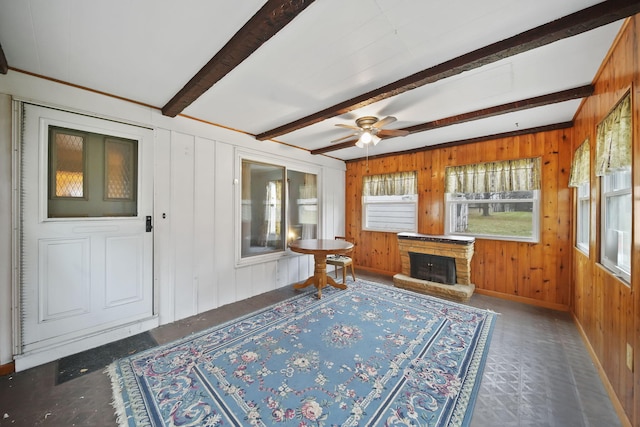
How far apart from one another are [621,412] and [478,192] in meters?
2.87

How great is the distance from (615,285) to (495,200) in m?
2.30

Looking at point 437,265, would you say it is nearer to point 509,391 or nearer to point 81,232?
point 509,391

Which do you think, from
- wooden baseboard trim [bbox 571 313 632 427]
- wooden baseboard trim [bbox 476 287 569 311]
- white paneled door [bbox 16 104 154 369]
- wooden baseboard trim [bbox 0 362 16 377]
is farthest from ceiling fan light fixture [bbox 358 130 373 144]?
wooden baseboard trim [bbox 0 362 16 377]

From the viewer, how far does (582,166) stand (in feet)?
8.13

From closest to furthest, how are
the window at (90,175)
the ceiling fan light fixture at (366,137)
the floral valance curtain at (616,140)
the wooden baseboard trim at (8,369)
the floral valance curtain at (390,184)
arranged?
the floral valance curtain at (616,140) → the wooden baseboard trim at (8,369) → the window at (90,175) → the ceiling fan light fixture at (366,137) → the floral valance curtain at (390,184)

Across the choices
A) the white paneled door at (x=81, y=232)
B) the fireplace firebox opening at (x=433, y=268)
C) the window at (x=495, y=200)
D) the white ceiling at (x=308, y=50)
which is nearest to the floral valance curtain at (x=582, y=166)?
the white ceiling at (x=308, y=50)

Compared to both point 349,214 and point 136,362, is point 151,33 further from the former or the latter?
point 349,214

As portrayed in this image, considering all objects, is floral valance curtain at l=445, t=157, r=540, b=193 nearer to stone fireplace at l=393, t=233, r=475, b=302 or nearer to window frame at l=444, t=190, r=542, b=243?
window frame at l=444, t=190, r=542, b=243

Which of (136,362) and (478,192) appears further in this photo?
(478,192)

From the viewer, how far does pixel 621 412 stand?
4.94 ft

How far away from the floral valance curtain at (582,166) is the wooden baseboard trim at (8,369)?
17.4 feet

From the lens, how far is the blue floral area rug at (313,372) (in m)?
1.52

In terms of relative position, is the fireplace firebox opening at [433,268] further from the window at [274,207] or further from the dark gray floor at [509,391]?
the window at [274,207]

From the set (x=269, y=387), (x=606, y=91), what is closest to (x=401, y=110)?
(x=606, y=91)
